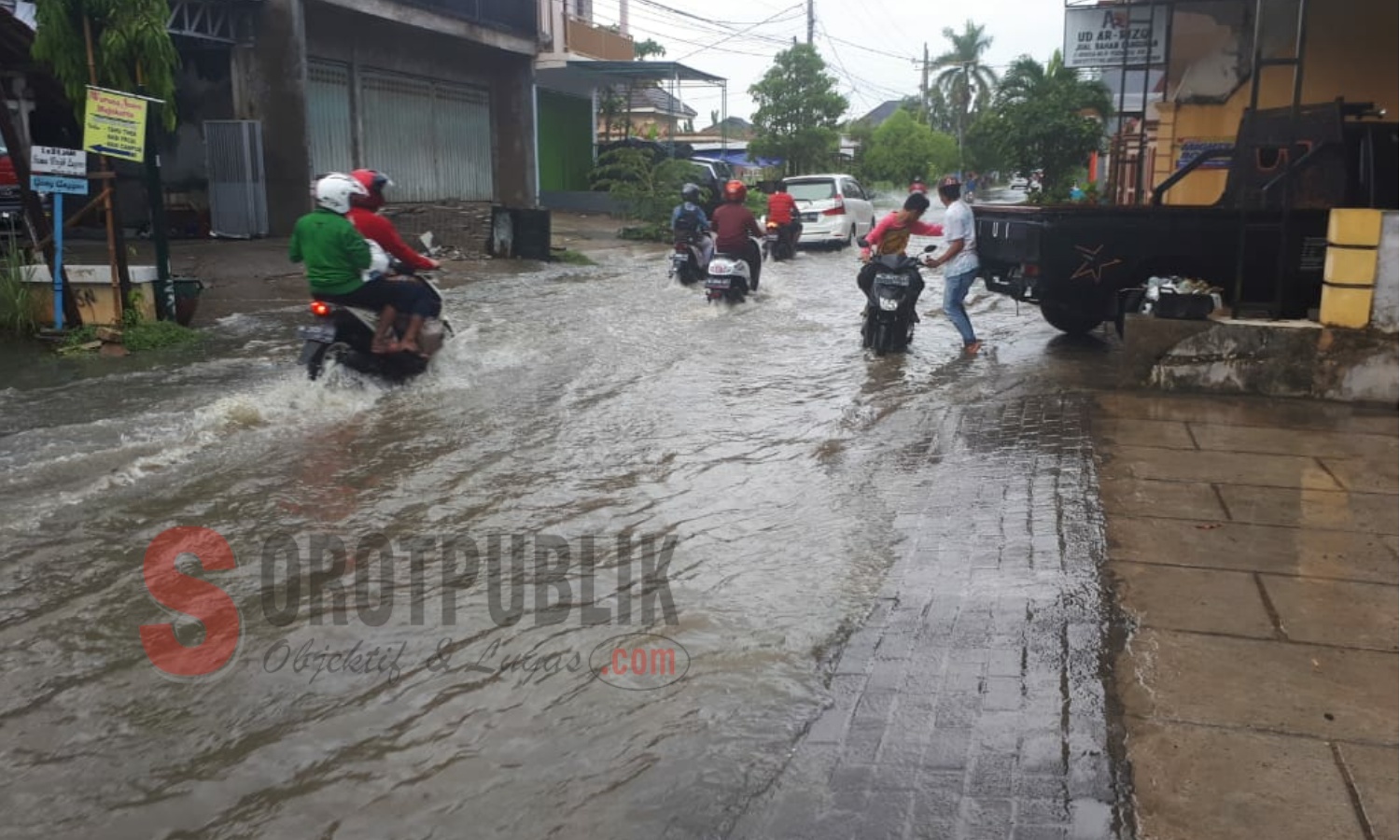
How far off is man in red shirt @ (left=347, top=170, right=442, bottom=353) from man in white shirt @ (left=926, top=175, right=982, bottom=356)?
4.69 meters

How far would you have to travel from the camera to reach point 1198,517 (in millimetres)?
5527

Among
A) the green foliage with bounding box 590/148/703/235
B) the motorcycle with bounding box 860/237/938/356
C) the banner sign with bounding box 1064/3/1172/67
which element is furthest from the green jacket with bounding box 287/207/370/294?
the green foliage with bounding box 590/148/703/235

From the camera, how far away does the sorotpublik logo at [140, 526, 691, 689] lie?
4.11 meters

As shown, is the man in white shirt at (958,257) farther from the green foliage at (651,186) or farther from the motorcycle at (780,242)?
the green foliage at (651,186)

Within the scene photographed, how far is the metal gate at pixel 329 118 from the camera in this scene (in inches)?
858

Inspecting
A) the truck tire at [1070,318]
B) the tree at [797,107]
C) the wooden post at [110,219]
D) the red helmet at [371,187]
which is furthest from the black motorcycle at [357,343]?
the tree at [797,107]

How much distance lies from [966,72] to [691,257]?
58.4 m

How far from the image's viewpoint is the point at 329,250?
→ 8.09 metres

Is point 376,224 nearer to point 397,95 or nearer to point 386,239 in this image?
point 386,239

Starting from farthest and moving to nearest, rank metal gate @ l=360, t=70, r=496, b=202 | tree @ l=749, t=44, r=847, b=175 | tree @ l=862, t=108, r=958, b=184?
tree @ l=862, t=108, r=958, b=184, tree @ l=749, t=44, r=847, b=175, metal gate @ l=360, t=70, r=496, b=202

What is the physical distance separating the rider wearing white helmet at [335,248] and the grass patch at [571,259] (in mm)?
11734

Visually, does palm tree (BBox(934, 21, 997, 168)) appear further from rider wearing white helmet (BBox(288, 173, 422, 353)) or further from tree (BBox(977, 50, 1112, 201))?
rider wearing white helmet (BBox(288, 173, 422, 353))

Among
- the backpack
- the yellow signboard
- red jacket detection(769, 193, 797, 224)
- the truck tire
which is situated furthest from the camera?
red jacket detection(769, 193, 797, 224)

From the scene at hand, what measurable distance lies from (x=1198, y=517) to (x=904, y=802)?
3054 mm
